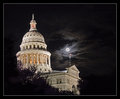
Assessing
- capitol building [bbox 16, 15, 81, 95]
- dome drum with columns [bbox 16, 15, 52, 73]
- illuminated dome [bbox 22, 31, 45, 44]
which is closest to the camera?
capitol building [bbox 16, 15, 81, 95]

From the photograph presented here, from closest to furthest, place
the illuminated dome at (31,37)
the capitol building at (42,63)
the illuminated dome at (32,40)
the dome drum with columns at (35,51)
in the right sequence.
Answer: the capitol building at (42,63) < the dome drum with columns at (35,51) < the illuminated dome at (32,40) < the illuminated dome at (31,37)

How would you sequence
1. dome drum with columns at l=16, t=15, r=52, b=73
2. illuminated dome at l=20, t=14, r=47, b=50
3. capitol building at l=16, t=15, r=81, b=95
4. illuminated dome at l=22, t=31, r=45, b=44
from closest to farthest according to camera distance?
capitol building at l=16, t=15, r=81, b=95
dome drum with columns at l=16, t=15, r=52, b=73
illuminated dome at l=20, t=14, r=47, b=50
illuminated dome at l=22, t=31, r=45, b=44

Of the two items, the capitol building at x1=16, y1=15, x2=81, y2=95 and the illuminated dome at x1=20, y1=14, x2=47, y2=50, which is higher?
the illuminated dome at x1=20, y1=14, x2=47, y2=50

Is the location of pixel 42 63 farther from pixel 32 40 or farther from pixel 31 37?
pixel 31 37

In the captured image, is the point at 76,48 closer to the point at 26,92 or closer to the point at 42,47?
the point at 26,92

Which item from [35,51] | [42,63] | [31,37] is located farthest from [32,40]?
[42,63]

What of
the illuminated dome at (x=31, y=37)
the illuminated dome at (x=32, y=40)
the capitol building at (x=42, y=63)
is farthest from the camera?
the illuminated dome at (x=31, y=37)

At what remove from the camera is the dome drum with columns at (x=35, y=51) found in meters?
77.2

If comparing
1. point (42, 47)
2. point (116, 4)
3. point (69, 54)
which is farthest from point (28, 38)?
point (116, 4)

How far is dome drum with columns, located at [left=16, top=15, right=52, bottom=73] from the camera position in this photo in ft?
253

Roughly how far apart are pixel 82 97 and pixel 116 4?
922 cm

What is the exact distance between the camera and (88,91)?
47.2 m

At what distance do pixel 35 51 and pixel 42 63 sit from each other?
4.40m

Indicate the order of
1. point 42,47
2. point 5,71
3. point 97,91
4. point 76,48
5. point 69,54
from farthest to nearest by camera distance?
point 42,47 < point 69,54 < point 76,48 < point 97,91 < point 5,71
